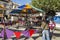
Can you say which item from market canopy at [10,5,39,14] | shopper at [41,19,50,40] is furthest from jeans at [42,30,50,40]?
market canopy at [10,5,39,14]

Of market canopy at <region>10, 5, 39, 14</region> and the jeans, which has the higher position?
market canopy at <region>10, 5, 39, 14</region>

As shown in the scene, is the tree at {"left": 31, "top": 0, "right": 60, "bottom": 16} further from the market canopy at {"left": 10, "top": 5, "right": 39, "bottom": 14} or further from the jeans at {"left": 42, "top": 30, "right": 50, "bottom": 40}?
the jeans at {"left": 42, "top": 30, "right": 50, "bottom": 40}

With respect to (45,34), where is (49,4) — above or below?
above

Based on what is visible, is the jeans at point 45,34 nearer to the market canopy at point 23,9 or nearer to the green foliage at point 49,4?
the market canopy at point 23,9

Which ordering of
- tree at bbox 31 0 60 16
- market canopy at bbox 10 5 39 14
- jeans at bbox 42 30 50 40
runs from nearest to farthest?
A: jeans at bbox 42 30 50 40, market canopy at bbox 10 5 39 14, tree at bbox 31 0 60 16

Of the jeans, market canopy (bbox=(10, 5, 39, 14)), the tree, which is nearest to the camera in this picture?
the jeans

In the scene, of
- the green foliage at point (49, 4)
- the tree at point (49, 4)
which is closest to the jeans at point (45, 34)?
the tree at point (49, 4)

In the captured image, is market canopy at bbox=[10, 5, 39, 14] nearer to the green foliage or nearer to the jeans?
the jeans

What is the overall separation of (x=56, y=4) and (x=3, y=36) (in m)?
38.6

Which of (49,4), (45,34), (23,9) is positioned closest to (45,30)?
(45,34)

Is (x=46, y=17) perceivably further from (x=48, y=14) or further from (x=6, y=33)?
(x=6, y=33)

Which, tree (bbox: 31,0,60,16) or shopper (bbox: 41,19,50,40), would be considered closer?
shopper (bbox: 41,19,50,40)

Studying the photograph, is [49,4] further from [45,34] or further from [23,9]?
[45,34]

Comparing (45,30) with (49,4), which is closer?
(45,30)
